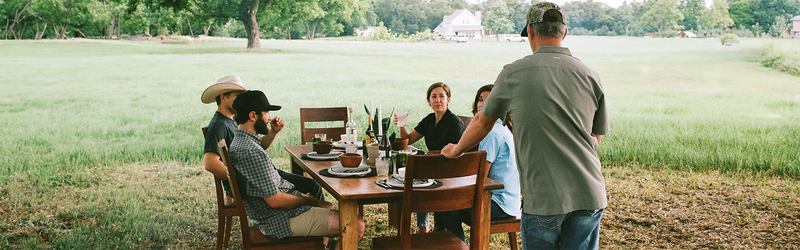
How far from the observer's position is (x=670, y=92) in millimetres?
8117

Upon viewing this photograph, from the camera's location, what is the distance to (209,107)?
7285 millimetres

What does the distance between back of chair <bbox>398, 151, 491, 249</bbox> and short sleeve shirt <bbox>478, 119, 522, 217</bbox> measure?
312 mm

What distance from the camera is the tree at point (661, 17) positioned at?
8.71 meters

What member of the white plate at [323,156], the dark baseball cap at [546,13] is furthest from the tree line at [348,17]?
the dark baseball cap at [546,13]

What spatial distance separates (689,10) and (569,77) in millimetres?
8099

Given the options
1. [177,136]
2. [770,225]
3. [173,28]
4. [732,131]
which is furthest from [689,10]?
[173,28]

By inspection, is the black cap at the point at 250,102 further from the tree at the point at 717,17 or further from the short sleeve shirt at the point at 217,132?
the tree at the point at 717,17

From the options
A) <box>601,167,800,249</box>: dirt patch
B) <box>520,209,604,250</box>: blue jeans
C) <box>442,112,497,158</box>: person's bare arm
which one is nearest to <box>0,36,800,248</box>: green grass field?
<box>601,167,800,249</box>: dirt patch

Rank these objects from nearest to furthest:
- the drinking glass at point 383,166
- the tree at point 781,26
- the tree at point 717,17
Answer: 1. the drinking glass at point 383,166
2. the tree at point 781,26
3. the tree at point 717,17

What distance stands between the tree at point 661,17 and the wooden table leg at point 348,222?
789 cm

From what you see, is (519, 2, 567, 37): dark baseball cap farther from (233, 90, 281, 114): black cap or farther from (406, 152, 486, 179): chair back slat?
(233, 90, 281, 114): black cap

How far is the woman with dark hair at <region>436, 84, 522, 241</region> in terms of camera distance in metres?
2.57

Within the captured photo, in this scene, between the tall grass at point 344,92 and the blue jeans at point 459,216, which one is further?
the tall grass at point 344,92

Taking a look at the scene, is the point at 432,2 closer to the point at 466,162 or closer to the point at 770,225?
the point at 770,225
